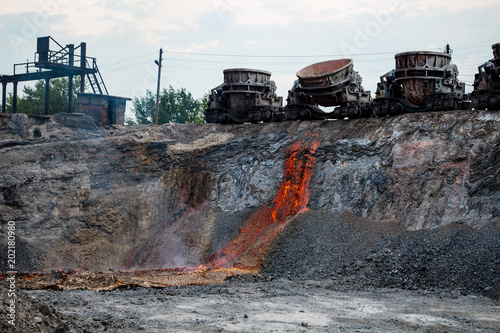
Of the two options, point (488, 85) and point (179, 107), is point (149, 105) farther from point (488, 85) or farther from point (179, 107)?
point (488, 85)

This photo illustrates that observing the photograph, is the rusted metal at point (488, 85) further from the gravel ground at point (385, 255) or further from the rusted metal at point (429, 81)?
the gravel ground at point (385, 255)

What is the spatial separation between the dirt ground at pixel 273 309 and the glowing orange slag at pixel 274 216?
116 inches

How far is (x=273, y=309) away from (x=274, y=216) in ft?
26.4

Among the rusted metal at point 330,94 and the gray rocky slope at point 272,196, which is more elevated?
the rusted metal at point 330,94

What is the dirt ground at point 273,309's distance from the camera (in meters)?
10.8

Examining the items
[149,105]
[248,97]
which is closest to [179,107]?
[149,105]

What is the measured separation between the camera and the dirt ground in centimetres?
1084

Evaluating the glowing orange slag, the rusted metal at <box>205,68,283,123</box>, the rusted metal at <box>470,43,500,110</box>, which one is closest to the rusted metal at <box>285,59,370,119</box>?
the rusted metal at <box>205,68,283,123</box>

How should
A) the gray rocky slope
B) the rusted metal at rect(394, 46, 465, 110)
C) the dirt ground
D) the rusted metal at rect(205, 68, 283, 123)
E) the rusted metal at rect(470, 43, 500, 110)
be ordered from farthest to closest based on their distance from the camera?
the rusted metal at rect(205, 68, 283, 123), the rusted metal at rect(394, 46, 465, 110), the rusted metal at rect(470, 43, 500, 110), the gray rocky slope, the dirt ground

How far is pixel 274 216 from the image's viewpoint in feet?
66.8

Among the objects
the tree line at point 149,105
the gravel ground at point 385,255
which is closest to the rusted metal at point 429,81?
the gravel ground at point 385,255

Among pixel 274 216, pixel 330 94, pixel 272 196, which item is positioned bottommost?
pixel 274 216

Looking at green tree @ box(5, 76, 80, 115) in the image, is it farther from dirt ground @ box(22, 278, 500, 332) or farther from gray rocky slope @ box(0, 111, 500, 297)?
dirt ground @ box(22, 278, 500, 332)

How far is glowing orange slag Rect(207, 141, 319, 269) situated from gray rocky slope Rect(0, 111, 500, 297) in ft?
1.09
